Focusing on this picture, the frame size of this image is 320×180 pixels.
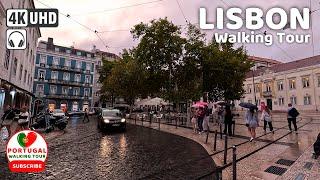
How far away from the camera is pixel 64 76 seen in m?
56.4

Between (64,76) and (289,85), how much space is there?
47.9 metres

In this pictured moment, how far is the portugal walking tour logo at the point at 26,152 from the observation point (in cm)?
362

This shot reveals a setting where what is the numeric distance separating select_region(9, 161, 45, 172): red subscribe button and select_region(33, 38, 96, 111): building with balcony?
166ft

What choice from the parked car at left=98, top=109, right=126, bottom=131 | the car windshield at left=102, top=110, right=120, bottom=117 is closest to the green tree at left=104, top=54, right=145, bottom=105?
the car windshield at left=102, top=110, right=120, bottom=117

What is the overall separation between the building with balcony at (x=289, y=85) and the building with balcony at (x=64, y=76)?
36310 mm

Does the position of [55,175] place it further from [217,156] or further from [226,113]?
[226,113]

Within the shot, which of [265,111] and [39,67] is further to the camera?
[39,67]

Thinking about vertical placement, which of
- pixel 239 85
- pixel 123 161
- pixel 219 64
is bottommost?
pixel 123 161

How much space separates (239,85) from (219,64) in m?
5.75

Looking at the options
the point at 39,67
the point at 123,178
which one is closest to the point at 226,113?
the point at 123,178

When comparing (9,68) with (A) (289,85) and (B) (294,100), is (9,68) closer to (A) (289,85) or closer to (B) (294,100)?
(A) (289,85)

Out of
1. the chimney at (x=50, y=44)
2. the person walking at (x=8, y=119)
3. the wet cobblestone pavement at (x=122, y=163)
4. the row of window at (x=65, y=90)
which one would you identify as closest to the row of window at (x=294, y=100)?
the wet cobblestone pavement at (x=122, y=163)

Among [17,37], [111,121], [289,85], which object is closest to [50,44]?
[111,121]

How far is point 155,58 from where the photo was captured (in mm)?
29422
